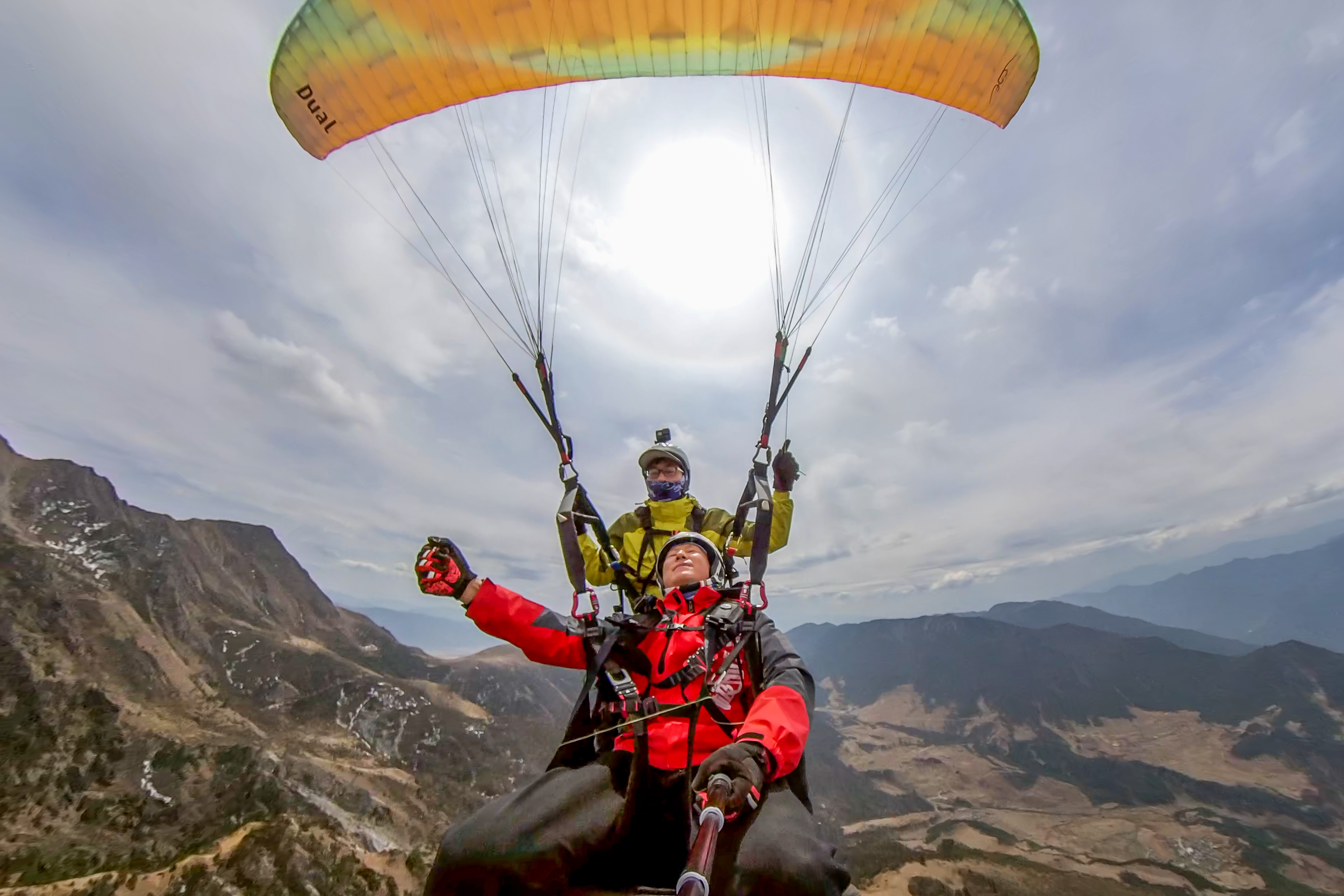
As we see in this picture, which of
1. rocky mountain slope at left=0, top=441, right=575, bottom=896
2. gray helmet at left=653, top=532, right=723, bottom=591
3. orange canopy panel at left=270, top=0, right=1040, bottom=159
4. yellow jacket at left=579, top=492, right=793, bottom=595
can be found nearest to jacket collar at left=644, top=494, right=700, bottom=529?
yellow jacket at left=579, top=492, right=793, bottom=595

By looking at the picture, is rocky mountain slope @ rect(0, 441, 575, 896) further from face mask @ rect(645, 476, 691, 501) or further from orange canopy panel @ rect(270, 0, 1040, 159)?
orange canopy panel @ rect(270, 0, 1040, 159)

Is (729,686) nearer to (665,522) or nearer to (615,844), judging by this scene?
(615,844)

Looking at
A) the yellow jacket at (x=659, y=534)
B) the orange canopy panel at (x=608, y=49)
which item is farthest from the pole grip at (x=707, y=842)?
the orange canopy panel at (x=608, y=49)

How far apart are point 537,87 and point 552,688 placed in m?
112

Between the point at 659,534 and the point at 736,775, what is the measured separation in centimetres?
338

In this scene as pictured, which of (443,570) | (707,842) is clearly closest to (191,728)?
(443,570)

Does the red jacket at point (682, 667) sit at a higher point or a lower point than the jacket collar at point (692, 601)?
lower

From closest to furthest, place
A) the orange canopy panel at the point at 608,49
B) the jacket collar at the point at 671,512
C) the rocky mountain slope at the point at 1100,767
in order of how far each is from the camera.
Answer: the jacket collar at the point at 671,512, the orange canopy panel at the point at 608,49, the rocky mountain slope at the point at 1100,767

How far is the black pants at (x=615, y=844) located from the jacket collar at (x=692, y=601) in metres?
1.12

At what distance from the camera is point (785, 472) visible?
5.94 metres

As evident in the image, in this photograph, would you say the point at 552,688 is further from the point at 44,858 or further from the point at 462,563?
the point at 462,563

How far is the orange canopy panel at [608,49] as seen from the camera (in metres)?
7.07

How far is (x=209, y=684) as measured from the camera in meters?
40.6

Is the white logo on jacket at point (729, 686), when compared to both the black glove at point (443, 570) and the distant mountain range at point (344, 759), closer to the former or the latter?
the black glove at point (443, 570)
